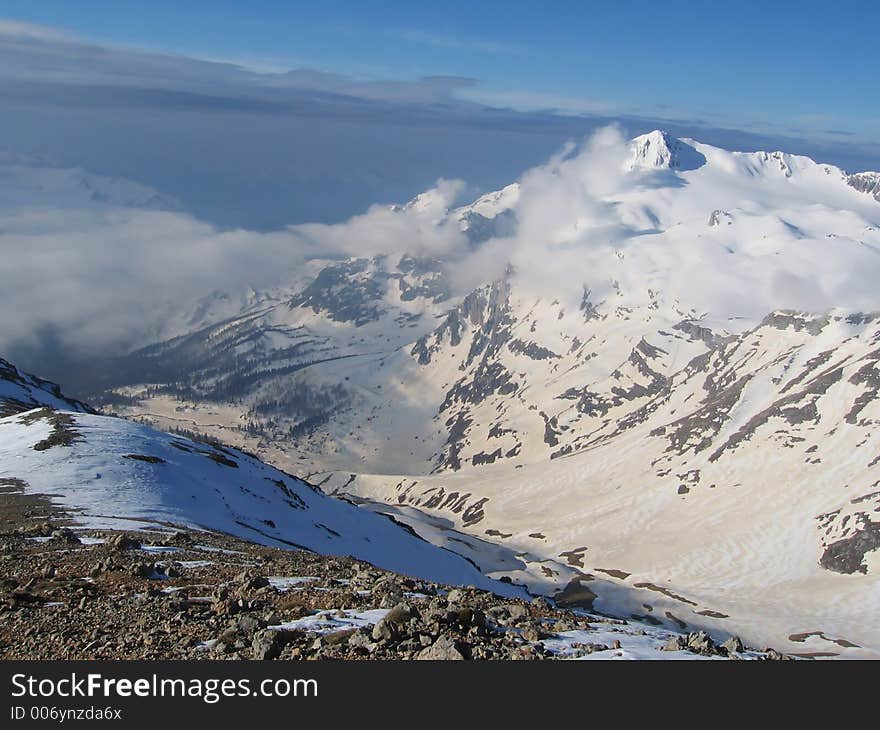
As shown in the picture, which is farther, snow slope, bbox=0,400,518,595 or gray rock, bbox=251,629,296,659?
snow slope, bbox=0,400,518,595

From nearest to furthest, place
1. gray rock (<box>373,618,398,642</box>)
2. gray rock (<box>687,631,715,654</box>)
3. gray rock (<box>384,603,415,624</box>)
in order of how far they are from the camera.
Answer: gray rock (<box>373,618,398,642</box>) → gray rock (<box>384,603,415,624</box>) → gray rock (<box>687,631,715,654</box>)

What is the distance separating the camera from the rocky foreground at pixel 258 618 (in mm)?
20969

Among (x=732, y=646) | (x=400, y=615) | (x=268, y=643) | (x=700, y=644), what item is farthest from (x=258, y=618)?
(x=732, y=646)

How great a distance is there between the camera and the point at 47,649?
20844mm

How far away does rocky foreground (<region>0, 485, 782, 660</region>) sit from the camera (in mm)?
20969

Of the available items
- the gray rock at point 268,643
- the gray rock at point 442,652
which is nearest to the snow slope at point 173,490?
the gray rock at point 268,643

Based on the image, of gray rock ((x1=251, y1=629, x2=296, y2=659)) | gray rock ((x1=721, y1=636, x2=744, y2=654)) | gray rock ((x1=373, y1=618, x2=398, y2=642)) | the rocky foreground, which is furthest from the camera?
gray rock ((x1=721, y1=636, x2=744, y2=654))

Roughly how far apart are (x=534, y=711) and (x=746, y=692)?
17.4 feet

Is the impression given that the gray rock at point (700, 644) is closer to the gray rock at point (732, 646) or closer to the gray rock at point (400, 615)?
the gray rock at point (732, 646)

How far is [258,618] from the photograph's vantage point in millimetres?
24344

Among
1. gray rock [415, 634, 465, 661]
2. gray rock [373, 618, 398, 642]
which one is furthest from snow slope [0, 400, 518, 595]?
gray rock [415, 634, 465, 661]

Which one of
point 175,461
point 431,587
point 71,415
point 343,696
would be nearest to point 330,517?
point 175,461

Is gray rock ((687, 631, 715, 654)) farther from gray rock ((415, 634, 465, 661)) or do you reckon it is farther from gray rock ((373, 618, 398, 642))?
gray rock ((373, 618, 398, 642))

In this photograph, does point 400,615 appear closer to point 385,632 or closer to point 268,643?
A: point 385,632
